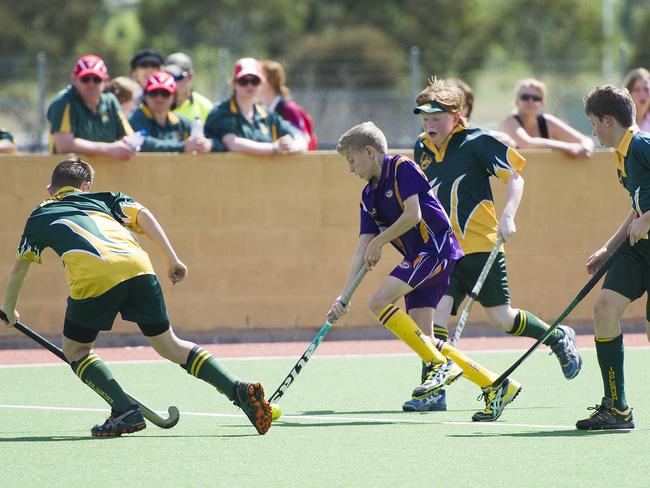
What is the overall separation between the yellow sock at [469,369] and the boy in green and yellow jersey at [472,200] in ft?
2.26

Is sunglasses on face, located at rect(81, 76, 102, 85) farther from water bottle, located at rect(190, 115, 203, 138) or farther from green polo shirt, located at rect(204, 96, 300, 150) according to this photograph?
green polo shirt, located at rect(204, 96, 300, 150)

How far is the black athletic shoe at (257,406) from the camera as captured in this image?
7.20 m

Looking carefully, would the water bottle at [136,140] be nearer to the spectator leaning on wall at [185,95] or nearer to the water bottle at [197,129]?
the water bottle at [197,129]

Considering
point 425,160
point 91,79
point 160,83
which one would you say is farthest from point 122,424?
point 160,83

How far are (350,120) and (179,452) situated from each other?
13.6m

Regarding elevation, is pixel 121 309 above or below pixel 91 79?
below

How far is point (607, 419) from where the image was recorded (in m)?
7.20

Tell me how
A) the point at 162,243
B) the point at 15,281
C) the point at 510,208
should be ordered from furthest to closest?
the point at 510,208 → the point at 15,281 → the point at 162,243

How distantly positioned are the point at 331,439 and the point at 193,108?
19.3ft

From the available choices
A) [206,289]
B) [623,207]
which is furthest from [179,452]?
[623,207]

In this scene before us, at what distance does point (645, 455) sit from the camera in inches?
255

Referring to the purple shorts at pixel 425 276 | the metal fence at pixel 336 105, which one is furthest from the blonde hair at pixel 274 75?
the purple shorts at pixel 425 276

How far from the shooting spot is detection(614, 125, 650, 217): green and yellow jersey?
23.5ft

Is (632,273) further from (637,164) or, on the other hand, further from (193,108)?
(193,108)
